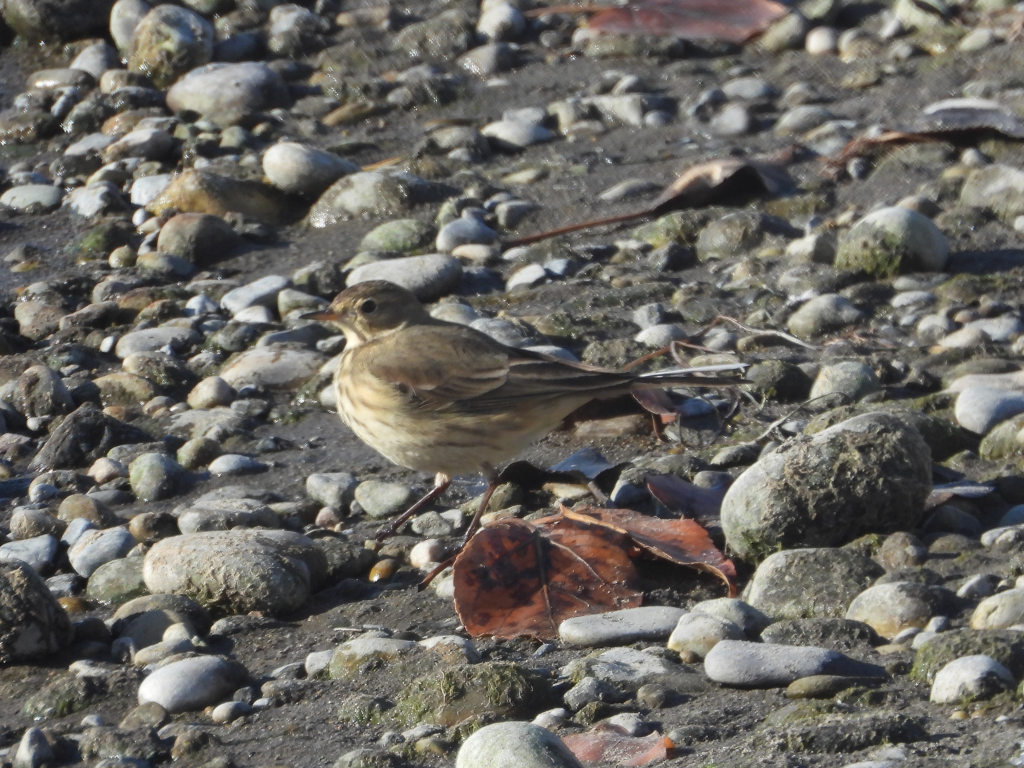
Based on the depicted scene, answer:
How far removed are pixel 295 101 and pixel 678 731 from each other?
28.2 feet

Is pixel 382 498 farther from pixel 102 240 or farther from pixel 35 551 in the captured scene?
pixel 102 240

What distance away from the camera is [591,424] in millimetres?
6766

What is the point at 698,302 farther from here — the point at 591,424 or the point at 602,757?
the point at 602,757

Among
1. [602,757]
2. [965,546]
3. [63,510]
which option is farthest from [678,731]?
[63,510]

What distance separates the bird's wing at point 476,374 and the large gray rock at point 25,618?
182cm

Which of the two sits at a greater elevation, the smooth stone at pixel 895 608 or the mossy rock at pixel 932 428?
the smooth stone at pixel 895 608

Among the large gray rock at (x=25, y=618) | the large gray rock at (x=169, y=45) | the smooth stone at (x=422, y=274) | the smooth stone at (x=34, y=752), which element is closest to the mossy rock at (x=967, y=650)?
the smooth stone at (x=34, y=752)

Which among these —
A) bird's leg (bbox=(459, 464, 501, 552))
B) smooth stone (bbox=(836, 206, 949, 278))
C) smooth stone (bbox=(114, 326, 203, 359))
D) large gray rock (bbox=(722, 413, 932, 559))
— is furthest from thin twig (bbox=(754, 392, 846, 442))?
smooth stone (bbox=(114, 326, 203, 359))

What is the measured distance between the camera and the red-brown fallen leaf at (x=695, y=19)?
11.3m

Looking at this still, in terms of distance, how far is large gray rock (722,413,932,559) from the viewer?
5.05 meters

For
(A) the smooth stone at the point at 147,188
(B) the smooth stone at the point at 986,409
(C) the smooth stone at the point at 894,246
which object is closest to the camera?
(B) the smooth stone at the point at 986,409

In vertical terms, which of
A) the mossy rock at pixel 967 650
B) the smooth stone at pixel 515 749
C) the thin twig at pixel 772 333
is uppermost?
the smooth stone at pixel 515 749

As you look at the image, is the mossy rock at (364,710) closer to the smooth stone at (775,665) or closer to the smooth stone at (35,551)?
Result: the smooth stone at (775,665)

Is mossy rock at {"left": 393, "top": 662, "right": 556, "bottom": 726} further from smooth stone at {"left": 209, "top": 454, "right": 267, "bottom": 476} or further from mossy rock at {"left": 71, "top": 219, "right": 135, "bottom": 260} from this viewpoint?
mossy rock at {"left": 71, "top": 219, "right": 135, "bottom": 260}
